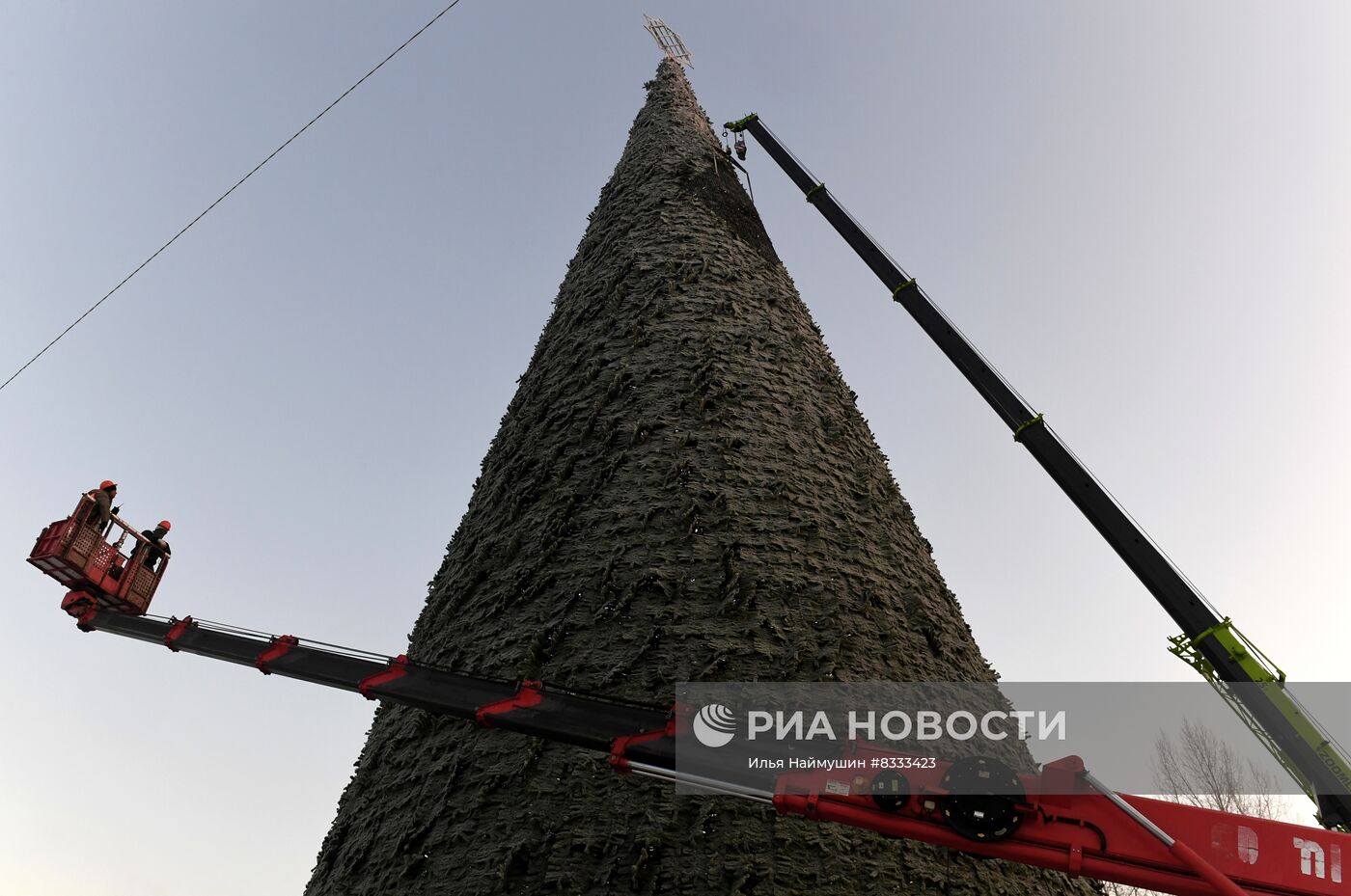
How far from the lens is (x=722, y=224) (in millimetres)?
8500

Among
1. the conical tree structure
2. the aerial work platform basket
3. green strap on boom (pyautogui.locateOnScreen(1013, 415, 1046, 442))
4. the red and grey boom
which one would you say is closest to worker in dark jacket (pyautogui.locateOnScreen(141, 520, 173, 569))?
the aerial work platform basket

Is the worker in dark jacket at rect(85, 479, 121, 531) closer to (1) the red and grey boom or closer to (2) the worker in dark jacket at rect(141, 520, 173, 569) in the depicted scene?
(2) the worker in dark jacket at rect(141, 520, 173, 569)

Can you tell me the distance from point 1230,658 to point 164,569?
1092 cm

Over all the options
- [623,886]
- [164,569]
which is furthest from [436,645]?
[164,569]

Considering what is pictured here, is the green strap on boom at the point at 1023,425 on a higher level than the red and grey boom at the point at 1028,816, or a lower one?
higher

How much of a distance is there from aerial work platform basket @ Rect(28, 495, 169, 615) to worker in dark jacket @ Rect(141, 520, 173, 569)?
0.01m

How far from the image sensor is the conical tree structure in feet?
13.9

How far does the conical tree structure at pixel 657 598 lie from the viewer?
166 inches

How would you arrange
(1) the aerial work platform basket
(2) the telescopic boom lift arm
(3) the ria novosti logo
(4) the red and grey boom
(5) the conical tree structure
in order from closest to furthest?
(4) the red and grey boom < (5) the conical tree structure < (3) the ria novosti logo < (2) the telescopic boom lift arm < (1) the aerial work platform basket

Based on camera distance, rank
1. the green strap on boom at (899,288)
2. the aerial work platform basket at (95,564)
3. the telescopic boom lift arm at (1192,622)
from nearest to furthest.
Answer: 1. the telescopic boom lift arm at (1192,622)
2. the aerial work platform basket at (95,564)
3. the green strap on boom at (899,288)

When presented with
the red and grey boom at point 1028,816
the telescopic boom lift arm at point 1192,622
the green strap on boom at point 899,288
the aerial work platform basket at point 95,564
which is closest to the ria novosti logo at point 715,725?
the red and grey boom at point 1028,816

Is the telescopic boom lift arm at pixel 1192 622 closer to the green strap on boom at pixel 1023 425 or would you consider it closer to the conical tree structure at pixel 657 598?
the green strap on boom at pixel 1023 425

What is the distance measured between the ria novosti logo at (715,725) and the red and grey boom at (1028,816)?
0.07m

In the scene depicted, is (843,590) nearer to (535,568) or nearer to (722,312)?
(535,568)
